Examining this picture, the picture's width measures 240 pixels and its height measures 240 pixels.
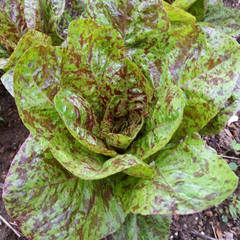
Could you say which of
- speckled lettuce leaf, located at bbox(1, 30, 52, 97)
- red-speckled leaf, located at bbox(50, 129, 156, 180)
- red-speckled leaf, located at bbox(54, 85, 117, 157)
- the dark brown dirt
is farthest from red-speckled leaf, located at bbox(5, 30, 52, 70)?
the dark brown dirt

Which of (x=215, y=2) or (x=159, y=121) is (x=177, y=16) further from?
(x=215, y=2)

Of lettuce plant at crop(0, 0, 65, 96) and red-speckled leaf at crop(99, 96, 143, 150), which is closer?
red-speckled leaf at crop(99, 96, 143, 150)

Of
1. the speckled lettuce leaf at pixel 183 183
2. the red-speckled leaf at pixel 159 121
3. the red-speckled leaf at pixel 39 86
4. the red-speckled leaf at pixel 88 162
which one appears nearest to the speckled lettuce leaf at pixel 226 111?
the speckled lettuce leaf at pixel 183 183

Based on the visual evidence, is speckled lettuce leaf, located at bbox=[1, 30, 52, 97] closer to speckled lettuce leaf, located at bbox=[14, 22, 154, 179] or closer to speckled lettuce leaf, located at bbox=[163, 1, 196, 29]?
speckled lettuce leaf, located at bbox=[14, 22, 154, 179]

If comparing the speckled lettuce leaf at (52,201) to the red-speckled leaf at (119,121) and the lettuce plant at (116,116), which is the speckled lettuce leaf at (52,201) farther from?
the red-speckled leaf at (119,121)

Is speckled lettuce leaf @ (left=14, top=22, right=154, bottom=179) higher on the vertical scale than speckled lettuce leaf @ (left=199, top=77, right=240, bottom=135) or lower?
lower

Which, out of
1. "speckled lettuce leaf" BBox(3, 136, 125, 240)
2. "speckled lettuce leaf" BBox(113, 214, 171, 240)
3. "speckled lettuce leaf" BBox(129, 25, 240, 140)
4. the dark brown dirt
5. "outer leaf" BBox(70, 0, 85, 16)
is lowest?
the dark brown dirt
